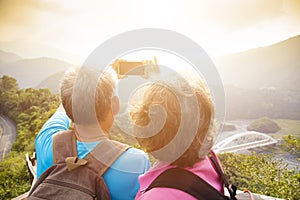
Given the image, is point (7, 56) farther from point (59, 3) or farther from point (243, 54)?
point (243, 54)

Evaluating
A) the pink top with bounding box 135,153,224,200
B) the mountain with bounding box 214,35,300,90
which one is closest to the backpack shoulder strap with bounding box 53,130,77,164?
Result: the pink top with bounding box 135,153,224,200

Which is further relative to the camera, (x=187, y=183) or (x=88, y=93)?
(x=88, y=93)

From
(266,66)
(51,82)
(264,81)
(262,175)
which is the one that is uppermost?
(266,66)

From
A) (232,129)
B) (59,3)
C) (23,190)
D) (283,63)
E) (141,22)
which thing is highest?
(59,3)

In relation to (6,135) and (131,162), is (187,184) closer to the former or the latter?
(131,162)

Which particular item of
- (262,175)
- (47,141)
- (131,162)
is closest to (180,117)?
(131,162)

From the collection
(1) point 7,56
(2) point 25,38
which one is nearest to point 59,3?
(2) point 25,38
